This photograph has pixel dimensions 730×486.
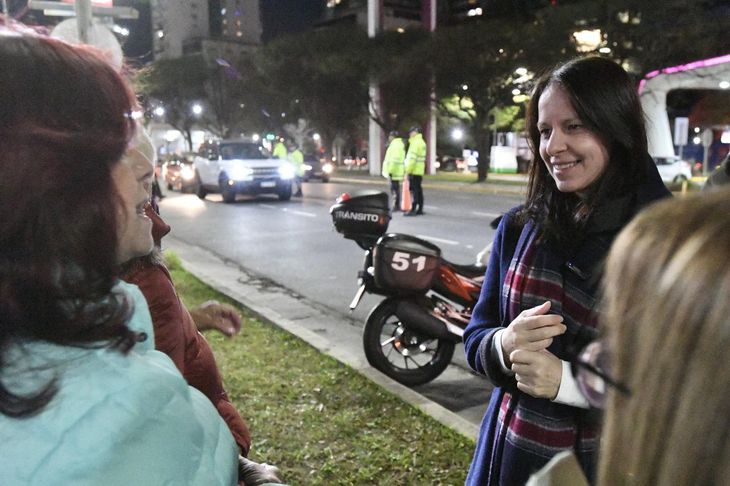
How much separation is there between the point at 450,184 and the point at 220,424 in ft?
82.7

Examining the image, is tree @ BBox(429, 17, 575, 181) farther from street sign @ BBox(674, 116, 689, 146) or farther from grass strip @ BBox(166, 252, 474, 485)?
grass strip @ BBox(166, 252, 474, 485)

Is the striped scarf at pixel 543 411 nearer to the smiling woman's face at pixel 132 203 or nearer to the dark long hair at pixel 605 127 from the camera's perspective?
the dark long hair at pixel 605 127

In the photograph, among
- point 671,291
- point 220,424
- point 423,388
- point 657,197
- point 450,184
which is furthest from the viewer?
point 450,184

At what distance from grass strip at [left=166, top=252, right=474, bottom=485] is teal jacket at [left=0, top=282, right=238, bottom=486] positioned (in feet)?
6.95

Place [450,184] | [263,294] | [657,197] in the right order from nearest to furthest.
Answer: [657,197]
[263,294]
[450,184]

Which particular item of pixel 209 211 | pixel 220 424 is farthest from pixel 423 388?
pixel 209 211

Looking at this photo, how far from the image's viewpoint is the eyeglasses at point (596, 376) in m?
0.72

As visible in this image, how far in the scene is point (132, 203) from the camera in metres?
1.00

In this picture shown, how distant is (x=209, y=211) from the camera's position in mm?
15898

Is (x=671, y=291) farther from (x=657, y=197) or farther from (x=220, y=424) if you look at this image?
(x=657, y=197)

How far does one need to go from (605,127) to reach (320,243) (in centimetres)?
883

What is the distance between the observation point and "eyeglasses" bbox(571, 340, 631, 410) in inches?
28.4

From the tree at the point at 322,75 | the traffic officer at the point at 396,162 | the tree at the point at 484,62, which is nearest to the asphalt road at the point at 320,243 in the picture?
the traffic officer at the point at 396,162

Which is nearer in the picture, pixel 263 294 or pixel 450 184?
pixel 263 294
